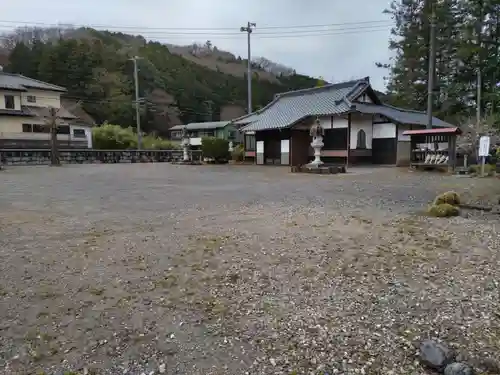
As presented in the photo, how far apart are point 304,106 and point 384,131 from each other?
4.48 m

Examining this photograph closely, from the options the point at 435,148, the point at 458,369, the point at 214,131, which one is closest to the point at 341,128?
the point at 435,148

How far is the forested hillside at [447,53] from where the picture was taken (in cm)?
1998

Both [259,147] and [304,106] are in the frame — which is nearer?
[304,106]

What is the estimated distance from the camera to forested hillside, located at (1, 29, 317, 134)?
35.4 m

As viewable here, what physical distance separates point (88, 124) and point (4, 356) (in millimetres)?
29510

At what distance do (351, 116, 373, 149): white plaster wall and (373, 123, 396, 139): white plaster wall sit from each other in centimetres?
24

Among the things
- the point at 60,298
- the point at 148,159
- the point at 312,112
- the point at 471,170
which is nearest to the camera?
the point at 60,298

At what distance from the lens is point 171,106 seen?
4372cm

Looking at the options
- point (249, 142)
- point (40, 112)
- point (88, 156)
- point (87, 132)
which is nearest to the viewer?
point (88, 156)

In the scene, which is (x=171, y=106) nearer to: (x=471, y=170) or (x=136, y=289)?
(x=471, y=170)

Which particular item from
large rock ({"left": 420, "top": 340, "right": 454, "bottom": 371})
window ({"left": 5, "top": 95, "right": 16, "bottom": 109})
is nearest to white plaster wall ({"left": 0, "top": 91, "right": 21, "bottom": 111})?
window ({"left": 5, "top": 95, "right": 16, "bottom": 109})

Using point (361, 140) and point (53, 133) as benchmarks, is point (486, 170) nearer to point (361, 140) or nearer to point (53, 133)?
point (361, 140)

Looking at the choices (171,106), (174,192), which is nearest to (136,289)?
(174,192)

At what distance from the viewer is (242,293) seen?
2770 mm
